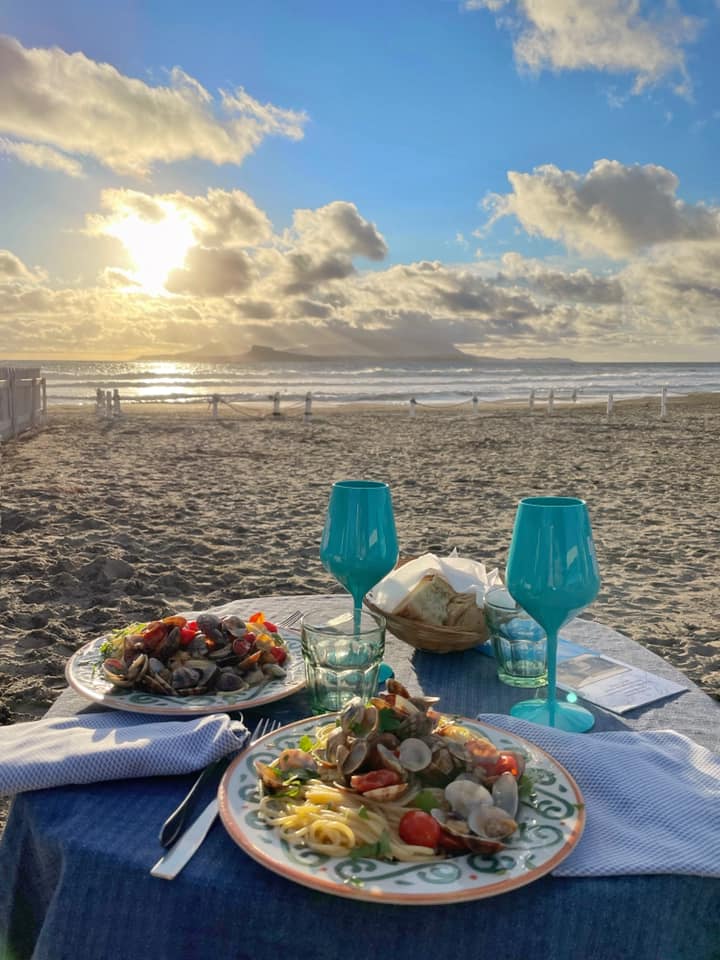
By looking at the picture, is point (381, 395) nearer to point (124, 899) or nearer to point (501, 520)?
point (501, 520)

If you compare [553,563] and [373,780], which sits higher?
[553,563]

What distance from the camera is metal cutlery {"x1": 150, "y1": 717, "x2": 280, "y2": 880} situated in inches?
36.1

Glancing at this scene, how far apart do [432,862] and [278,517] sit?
6.76 m

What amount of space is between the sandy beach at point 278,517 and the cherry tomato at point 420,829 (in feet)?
9.92

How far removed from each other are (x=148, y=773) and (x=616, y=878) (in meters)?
0.67

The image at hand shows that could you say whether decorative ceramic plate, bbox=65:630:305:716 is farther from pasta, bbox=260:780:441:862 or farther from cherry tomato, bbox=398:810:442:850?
cherry tomato, bbox=398:810:442:850

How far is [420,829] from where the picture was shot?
0.91 metres

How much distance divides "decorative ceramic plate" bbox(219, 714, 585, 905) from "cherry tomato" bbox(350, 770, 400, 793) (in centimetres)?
10

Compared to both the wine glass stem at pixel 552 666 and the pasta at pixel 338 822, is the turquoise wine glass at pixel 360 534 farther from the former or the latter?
the pasta at pixel 338 822

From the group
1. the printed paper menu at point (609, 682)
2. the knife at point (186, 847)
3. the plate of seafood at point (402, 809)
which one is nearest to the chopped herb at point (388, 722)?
the plate of seafood at point (402, 809)

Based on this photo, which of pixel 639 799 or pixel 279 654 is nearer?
pixel 639 799

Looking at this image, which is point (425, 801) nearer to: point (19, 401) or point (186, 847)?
point (186, 847)

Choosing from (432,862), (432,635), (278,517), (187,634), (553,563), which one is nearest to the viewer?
(432,862)

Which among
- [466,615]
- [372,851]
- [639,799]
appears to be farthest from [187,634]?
[639,799]
